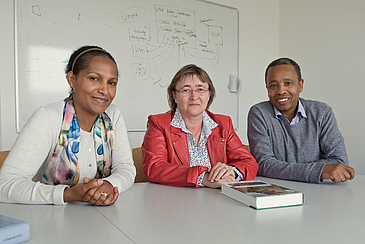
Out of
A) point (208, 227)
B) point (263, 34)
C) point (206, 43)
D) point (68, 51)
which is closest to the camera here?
point (208, 227)

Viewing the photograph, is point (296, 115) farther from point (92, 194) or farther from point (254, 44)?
point (254, 44)

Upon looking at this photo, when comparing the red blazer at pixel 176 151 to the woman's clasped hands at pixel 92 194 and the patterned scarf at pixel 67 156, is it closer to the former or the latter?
the patterned scarf at pixel 67 156

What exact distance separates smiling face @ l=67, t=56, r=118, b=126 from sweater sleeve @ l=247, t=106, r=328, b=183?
0.97m

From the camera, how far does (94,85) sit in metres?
1.27

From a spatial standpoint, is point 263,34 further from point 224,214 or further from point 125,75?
point 224,214

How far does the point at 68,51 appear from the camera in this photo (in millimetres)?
2693

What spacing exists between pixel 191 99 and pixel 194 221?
91 centimetres

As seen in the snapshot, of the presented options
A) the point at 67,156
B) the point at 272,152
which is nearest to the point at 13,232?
the point at 67,156

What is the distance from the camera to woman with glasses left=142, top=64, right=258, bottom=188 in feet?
5.00

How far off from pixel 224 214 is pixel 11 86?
7.64ft

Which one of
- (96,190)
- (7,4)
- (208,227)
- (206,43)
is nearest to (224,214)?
(208,227)

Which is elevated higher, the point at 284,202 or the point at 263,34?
the point at 263,34

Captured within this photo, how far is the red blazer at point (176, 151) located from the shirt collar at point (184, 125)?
0.06 ft

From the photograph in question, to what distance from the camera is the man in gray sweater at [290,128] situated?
5.79 ft
